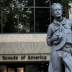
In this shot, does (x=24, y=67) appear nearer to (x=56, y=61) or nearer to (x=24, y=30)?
(x=24, y=30)

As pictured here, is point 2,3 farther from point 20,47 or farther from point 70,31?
point 70,31

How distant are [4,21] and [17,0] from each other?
146cm

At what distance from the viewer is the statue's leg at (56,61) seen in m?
9.10

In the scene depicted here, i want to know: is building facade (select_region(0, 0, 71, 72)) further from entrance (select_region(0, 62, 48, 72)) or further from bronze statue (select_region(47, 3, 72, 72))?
bronze statue (select_region(47, 3, 72, 72))

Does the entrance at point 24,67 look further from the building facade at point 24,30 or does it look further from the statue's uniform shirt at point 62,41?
the statue's uniform shirt at point 62,41

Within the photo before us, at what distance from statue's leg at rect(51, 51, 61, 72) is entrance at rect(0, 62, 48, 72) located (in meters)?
20.5

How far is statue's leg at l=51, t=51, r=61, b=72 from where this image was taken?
29.9ft

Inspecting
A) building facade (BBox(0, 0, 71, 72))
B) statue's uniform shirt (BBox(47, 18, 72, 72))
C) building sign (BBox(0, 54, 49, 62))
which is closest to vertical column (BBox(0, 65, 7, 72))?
building facade (BBox(0, 0, 71, 72))

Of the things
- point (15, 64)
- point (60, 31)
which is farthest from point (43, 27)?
point (60, 31)

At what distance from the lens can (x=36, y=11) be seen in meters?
28.1

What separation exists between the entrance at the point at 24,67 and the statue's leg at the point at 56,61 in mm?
20471

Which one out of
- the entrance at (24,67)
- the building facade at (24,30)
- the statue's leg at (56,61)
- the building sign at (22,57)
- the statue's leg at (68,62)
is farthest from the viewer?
the entrance at (24,67)

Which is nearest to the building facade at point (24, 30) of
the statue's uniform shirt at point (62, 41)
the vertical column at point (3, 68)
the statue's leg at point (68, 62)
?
the vertical column at point (3, 68)

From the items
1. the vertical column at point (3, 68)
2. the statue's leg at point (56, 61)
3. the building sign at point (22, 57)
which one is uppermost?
the statue's leg at point (56, 61)
